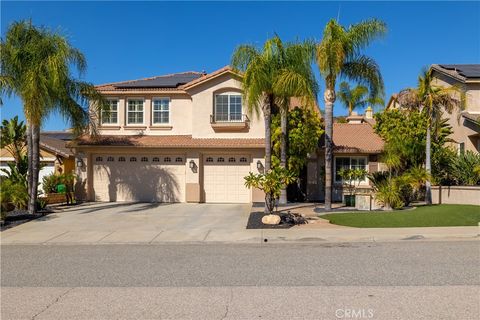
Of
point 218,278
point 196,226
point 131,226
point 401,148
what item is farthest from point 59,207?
point 401,148

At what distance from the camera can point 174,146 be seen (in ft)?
67.2

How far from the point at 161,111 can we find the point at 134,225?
367 inches

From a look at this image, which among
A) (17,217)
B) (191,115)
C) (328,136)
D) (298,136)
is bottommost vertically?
(17,217)

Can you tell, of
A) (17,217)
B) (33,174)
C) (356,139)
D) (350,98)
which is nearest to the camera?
(17,217)

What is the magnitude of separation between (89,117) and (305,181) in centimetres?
1108

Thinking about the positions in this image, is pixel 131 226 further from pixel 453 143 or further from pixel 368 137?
pixel 453 143

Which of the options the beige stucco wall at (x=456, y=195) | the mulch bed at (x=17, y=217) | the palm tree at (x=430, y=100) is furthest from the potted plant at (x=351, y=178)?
the mulch bed at (x=17, y=217)

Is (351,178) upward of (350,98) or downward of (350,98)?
downward

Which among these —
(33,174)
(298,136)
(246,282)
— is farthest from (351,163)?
(246,282)

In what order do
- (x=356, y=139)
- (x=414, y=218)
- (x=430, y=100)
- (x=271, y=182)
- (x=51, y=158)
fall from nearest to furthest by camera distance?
1. (x=414, y=218)
2. (x=271, y=182)
3. (x=430, y=100)
4. (x=356, y=139)
5. (x=51, y=158)

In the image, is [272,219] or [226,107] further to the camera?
[226,107]

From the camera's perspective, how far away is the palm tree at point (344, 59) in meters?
15.5

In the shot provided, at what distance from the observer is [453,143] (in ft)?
74.1

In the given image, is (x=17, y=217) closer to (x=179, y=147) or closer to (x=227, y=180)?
(x=179, y=147)
